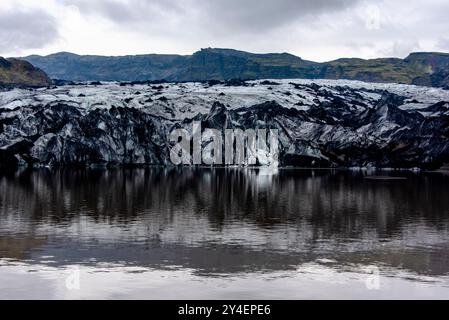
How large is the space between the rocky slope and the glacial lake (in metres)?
66.5

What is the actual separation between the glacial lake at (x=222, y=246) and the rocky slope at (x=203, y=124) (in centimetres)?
6650

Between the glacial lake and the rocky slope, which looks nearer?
the glacial lake

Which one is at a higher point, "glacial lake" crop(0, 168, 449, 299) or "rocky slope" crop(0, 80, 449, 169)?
"rocky slope" crop(0, 80, 449, 169)

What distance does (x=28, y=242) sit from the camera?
34.5m

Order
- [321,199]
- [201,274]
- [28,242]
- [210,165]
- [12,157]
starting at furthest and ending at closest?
[210,165], [12,157], [321,199], [28,242], [201,274]

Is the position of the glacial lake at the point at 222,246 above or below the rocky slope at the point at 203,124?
below

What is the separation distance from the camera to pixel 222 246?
34.2m

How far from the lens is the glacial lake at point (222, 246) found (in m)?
24.5

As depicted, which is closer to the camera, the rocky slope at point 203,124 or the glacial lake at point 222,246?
the glacial lake at point 222,246

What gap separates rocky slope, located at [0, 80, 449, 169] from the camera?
12825cm

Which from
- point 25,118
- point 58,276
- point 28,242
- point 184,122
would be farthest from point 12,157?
point 58,276
